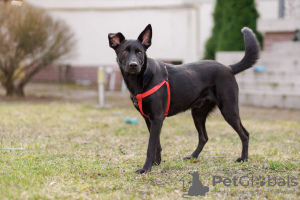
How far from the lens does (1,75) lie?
10844 mm

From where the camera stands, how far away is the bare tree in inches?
404

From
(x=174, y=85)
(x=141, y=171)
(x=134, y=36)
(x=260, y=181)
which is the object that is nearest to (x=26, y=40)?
(x=134, y=36)

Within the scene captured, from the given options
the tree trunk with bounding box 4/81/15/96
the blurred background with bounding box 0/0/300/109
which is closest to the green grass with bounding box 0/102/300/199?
the blurred background with bounding box 0/0/300/109

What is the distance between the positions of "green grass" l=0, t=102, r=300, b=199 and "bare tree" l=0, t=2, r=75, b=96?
118 inches

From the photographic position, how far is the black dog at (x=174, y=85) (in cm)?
398

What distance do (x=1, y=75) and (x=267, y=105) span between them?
712cm

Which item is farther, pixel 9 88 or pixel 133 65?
pixel 9 88

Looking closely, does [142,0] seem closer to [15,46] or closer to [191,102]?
[15,46]

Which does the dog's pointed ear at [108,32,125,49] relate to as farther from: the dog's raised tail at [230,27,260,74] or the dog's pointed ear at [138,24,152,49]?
the dog's raised tail at [230,27,260,74]

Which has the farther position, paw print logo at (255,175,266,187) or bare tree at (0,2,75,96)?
bare tree at (0,2,75,96)

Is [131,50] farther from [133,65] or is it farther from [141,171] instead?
[141,171]

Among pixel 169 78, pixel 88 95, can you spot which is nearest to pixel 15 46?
pixel 88 95

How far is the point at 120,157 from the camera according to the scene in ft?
15.2

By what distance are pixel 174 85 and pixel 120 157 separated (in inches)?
43.4
